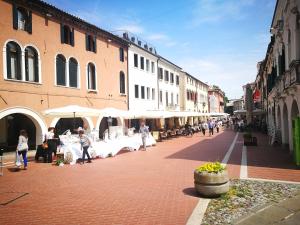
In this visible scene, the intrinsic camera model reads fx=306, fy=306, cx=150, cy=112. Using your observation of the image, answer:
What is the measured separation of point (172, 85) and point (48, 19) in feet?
86.4

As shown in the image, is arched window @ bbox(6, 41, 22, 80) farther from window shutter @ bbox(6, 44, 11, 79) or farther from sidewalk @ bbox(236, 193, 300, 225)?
sidewalk @ bbox(236, 193, 300, 225)

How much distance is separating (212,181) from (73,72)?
54.9 feet

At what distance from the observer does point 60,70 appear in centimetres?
2098

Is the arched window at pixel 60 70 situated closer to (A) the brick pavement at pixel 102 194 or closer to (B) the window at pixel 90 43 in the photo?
(B) the window at pixel 90 43

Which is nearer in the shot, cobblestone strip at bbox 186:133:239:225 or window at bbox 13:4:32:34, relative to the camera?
cobblestone strip at bbox 186:133:239:225

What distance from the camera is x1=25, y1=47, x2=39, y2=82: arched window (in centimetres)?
1836

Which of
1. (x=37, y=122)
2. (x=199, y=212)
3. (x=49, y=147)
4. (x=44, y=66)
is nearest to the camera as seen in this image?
(x=199, y=212)

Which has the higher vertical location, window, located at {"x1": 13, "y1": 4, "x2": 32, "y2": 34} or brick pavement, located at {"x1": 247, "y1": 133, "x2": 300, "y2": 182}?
window, located at {"x1": 13, "y1": 4, "x2": 32, "y2": 34}

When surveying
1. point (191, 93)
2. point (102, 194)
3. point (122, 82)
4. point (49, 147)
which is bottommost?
point (102, 194)

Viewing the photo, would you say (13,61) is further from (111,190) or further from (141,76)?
(141,76)

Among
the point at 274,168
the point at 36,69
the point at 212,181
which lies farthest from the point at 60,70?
the point at 212,181

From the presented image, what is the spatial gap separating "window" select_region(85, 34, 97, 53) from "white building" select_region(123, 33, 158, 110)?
234 inches

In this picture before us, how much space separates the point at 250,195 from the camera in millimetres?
8078

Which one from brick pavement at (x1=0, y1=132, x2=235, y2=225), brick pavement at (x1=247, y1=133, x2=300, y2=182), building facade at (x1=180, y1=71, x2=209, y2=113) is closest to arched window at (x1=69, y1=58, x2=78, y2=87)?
brick pavement at (x1=0, y1=132, x2=235, y2=225)
